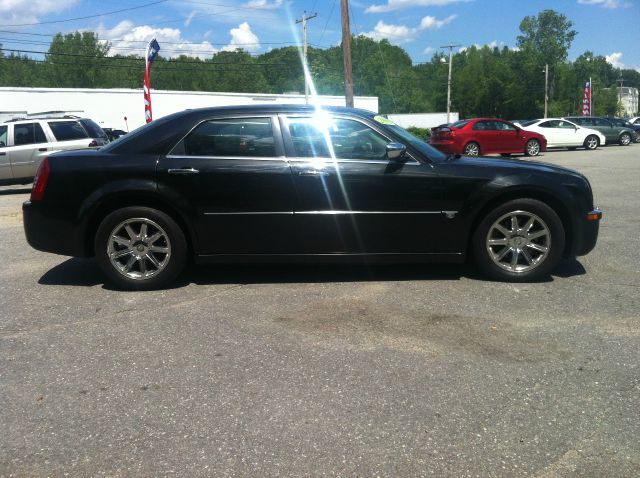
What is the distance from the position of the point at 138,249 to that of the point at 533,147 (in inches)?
782

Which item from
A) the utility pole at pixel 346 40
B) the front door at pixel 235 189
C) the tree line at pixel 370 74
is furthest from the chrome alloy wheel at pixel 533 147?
the tree line at pixel 370 74

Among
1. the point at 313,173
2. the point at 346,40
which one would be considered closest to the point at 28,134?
the point at 313,173

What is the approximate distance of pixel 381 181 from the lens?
498 cm

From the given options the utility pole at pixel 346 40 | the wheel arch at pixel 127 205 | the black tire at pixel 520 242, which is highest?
the utility pole at pixel 346 40

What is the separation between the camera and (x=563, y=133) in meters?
25.4

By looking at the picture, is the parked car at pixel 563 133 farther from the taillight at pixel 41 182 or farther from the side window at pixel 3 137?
the taillight at pixel 41 182

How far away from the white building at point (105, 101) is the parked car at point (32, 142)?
50.5 feet

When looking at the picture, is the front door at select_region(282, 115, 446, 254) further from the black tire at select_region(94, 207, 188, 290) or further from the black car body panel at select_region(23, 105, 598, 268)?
the black tire at select_region(94, 207, 188, 290)

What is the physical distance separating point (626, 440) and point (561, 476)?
481 mm

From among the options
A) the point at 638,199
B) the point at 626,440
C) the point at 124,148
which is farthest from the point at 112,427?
the point at 638,199

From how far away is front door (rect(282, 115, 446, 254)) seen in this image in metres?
4.98

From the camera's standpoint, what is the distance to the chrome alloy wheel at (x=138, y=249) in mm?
5062

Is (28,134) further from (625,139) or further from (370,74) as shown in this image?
(370,74)

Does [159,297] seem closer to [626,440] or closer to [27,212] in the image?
[27,212]
